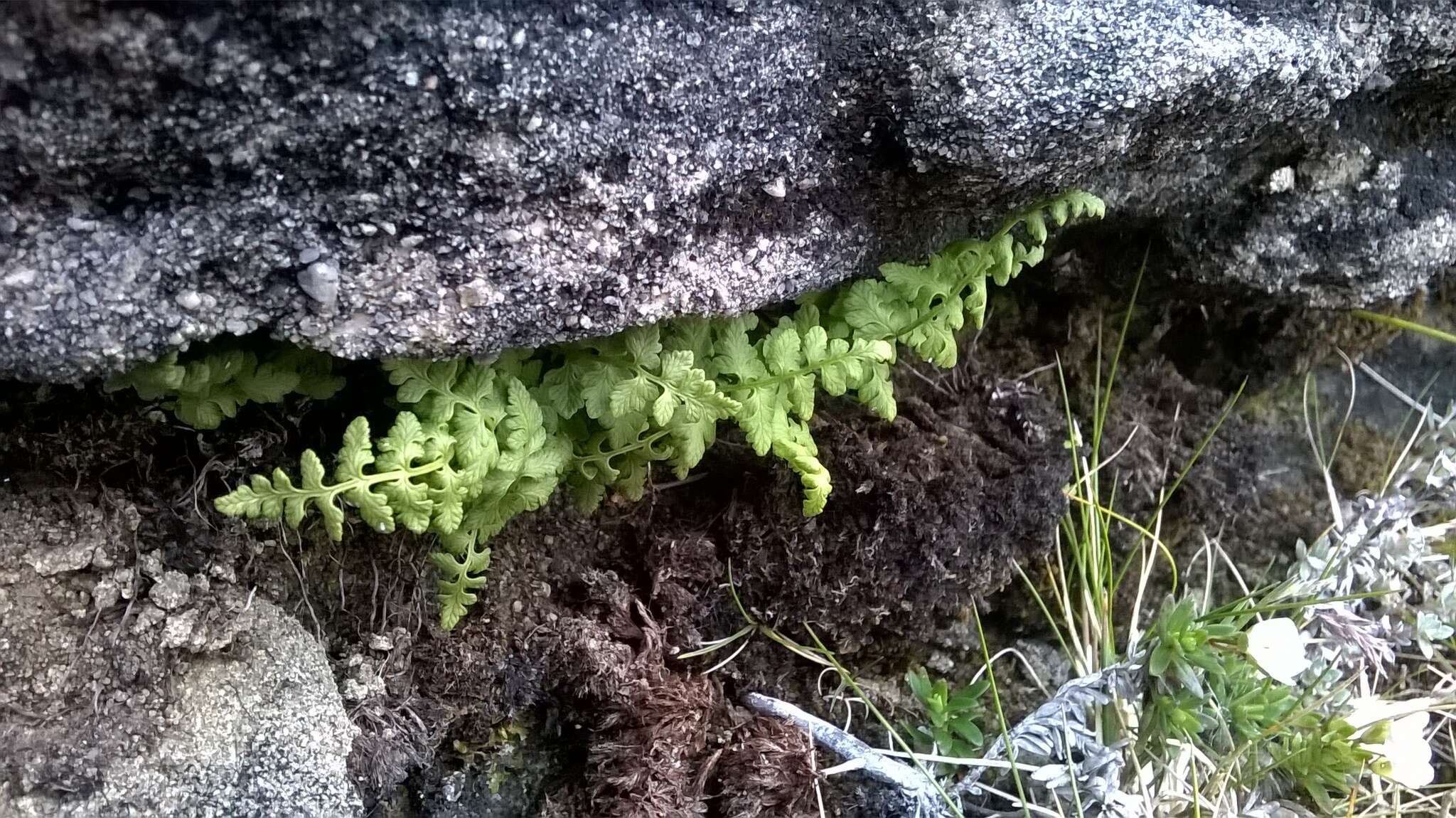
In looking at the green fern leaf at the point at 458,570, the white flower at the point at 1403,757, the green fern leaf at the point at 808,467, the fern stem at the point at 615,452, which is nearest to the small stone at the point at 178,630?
the green fern leaf at the point at 458,570

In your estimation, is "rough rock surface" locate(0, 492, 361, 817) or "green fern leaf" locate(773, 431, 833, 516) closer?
"rough rock surface" locate(0, 492, 361, 817)

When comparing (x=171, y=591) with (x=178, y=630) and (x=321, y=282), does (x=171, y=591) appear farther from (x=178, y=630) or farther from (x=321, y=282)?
(x=321, y=282)

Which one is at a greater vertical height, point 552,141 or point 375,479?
point 552,141

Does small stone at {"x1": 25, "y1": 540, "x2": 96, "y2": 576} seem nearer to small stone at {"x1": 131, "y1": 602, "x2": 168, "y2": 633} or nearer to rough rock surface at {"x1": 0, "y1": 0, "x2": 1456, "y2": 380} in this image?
small stone at {"x1": 131, "y1": 602, "x2": 168, "y2": 633}

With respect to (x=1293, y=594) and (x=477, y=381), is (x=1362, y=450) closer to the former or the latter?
(x=1293, y=594)

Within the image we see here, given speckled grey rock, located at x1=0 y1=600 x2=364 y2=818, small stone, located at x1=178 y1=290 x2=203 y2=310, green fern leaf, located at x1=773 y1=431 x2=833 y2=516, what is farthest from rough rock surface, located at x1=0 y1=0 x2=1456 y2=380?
speckled grey rock, located at x1=0 y1=600 x2=364 y2=818

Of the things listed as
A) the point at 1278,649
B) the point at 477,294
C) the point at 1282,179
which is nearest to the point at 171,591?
the point at 477,294

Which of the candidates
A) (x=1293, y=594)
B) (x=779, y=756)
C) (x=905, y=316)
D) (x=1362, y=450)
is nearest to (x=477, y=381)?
(x=905, y=316)
